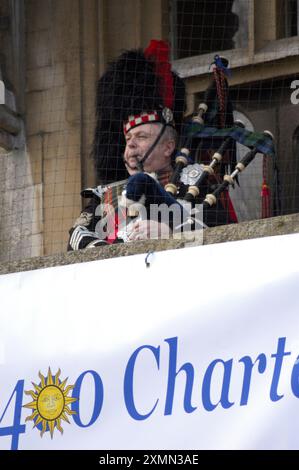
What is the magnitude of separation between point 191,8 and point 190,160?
1358 millimetres

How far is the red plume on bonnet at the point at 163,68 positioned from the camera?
30.8 ft

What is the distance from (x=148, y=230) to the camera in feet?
26.6

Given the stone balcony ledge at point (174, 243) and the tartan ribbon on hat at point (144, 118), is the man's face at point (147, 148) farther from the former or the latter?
the stone balcony ledge at point (174, 243)

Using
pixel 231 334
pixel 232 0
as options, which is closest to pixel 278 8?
pixel 232 0

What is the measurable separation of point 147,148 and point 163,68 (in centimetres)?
55

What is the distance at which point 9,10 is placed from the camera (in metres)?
10.4

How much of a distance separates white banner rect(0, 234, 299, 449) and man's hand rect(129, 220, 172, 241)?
5.24 feet

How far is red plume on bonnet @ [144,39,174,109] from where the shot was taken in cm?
940

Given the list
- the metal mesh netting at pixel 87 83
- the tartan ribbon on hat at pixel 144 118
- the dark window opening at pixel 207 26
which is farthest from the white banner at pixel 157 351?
the dark window opening at pixel 207 26

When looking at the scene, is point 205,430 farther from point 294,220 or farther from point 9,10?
point 9,10

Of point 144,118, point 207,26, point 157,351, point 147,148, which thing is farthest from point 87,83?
point 157,351

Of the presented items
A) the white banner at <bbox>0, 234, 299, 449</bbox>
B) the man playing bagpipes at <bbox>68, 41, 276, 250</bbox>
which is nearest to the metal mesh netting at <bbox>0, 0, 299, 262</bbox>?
the man playing bagpipes at <bbox>68, 41, 276, 250</bbox>

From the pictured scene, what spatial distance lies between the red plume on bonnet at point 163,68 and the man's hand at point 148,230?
1.37 m

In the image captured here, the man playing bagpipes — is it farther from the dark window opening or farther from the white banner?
the white banner
